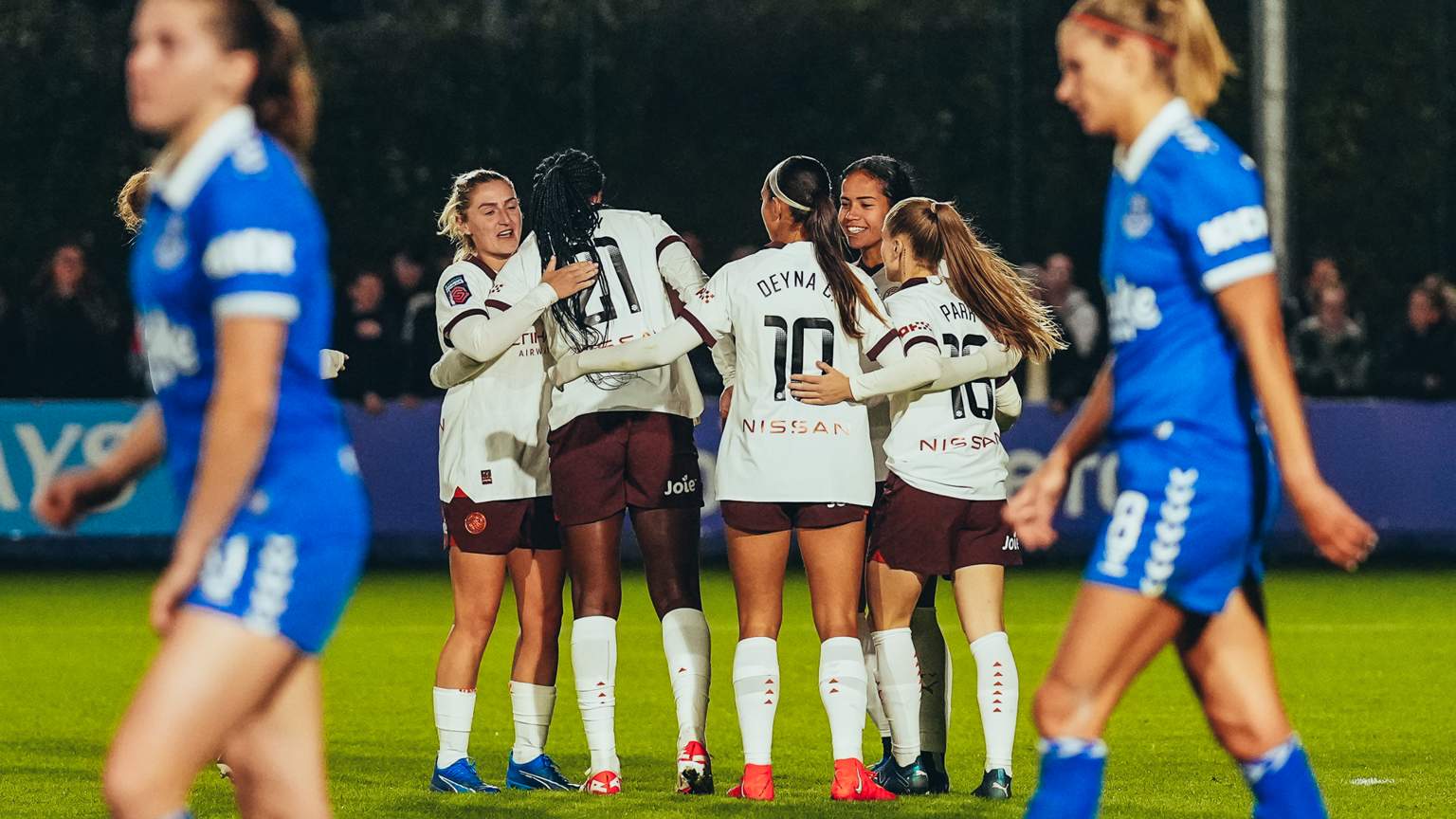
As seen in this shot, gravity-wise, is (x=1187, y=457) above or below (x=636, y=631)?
above

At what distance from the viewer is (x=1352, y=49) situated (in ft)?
64.1

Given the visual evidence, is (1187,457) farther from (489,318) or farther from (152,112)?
(489,318)

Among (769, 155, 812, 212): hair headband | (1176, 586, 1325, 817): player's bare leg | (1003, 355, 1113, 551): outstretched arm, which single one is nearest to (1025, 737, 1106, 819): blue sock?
(1176, 586, 1325, 817): player's bare leg

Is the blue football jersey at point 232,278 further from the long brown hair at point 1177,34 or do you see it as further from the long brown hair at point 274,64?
the long brown hair at point 1177,34

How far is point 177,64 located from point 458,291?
3.44 meters

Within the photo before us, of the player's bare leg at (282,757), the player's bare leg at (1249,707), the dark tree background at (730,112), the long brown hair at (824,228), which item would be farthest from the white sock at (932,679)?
the dark tree background at (730,112)

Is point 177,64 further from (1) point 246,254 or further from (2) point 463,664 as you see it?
(2) point 463,664

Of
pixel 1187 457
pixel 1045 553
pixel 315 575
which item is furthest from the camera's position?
pixel 1045 553

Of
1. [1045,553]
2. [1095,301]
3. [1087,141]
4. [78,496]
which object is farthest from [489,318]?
[1087,141]

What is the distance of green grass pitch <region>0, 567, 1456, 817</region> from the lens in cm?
636

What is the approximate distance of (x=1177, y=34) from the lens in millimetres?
3777

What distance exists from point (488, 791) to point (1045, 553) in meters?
8.70

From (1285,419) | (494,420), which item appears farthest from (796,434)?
(1285,419)

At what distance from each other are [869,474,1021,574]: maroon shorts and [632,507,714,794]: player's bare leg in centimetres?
63
